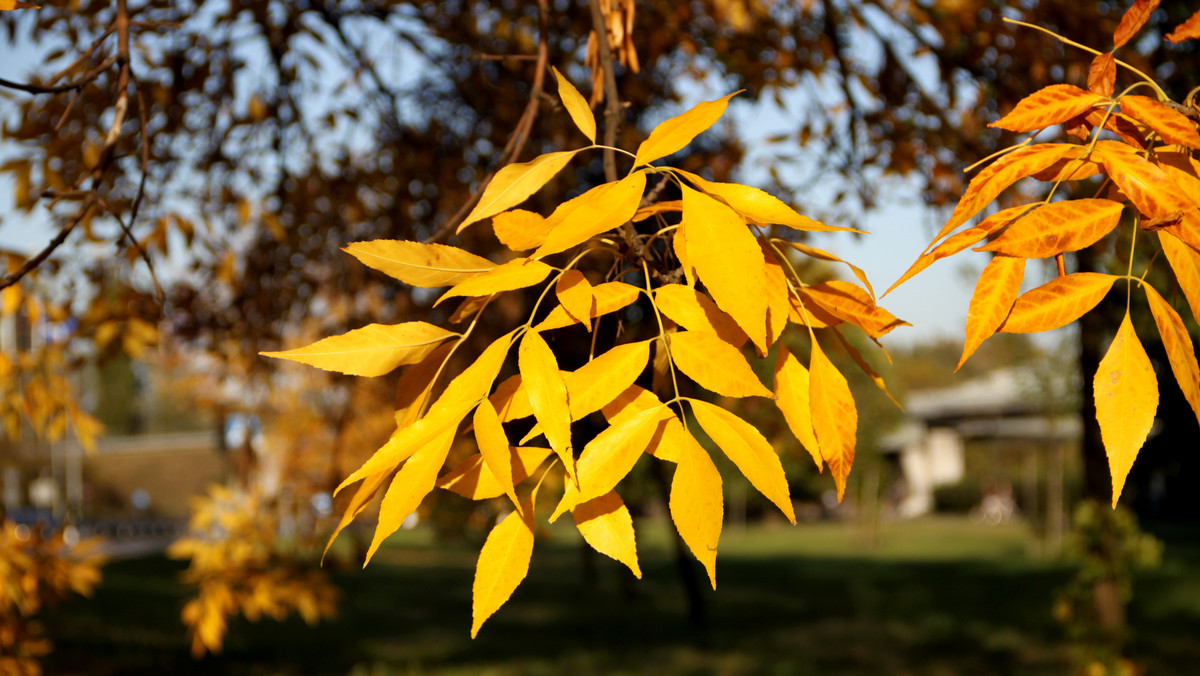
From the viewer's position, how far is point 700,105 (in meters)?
0.77

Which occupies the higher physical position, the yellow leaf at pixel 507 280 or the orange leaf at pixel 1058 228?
the orange leaf at pixel 1058 228

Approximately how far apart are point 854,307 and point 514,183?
1.13 feet

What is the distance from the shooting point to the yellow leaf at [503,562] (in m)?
0.75

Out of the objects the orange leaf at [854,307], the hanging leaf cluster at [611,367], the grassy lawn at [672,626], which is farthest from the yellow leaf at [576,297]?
the grassy lawn at [672,626]

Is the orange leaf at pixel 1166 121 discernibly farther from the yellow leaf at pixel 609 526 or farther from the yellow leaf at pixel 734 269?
the yellow leaf at pixel 609 526

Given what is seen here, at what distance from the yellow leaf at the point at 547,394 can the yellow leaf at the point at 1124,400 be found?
0.42m

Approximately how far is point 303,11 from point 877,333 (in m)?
3.34

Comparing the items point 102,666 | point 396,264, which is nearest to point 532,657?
point 102,666

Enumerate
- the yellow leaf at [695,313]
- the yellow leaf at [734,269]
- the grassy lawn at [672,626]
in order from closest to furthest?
the yellow leaf at [734,269], the yellow leaf at [695,313], the grassy lawn at [672,626]

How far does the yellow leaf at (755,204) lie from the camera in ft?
2.44

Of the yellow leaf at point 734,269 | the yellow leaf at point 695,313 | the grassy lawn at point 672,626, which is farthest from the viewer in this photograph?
the grassy lawn at point 672,626

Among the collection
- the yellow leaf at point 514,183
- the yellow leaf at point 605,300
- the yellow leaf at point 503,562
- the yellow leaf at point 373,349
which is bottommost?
the yellow leaf at point 503,562

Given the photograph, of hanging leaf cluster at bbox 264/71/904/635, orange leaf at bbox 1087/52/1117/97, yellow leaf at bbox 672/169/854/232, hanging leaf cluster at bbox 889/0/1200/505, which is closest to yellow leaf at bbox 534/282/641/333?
hanging leaf cluster at bbox 264/71/904/635

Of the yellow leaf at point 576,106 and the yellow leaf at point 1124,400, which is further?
the yellow leaf at point 576,106
